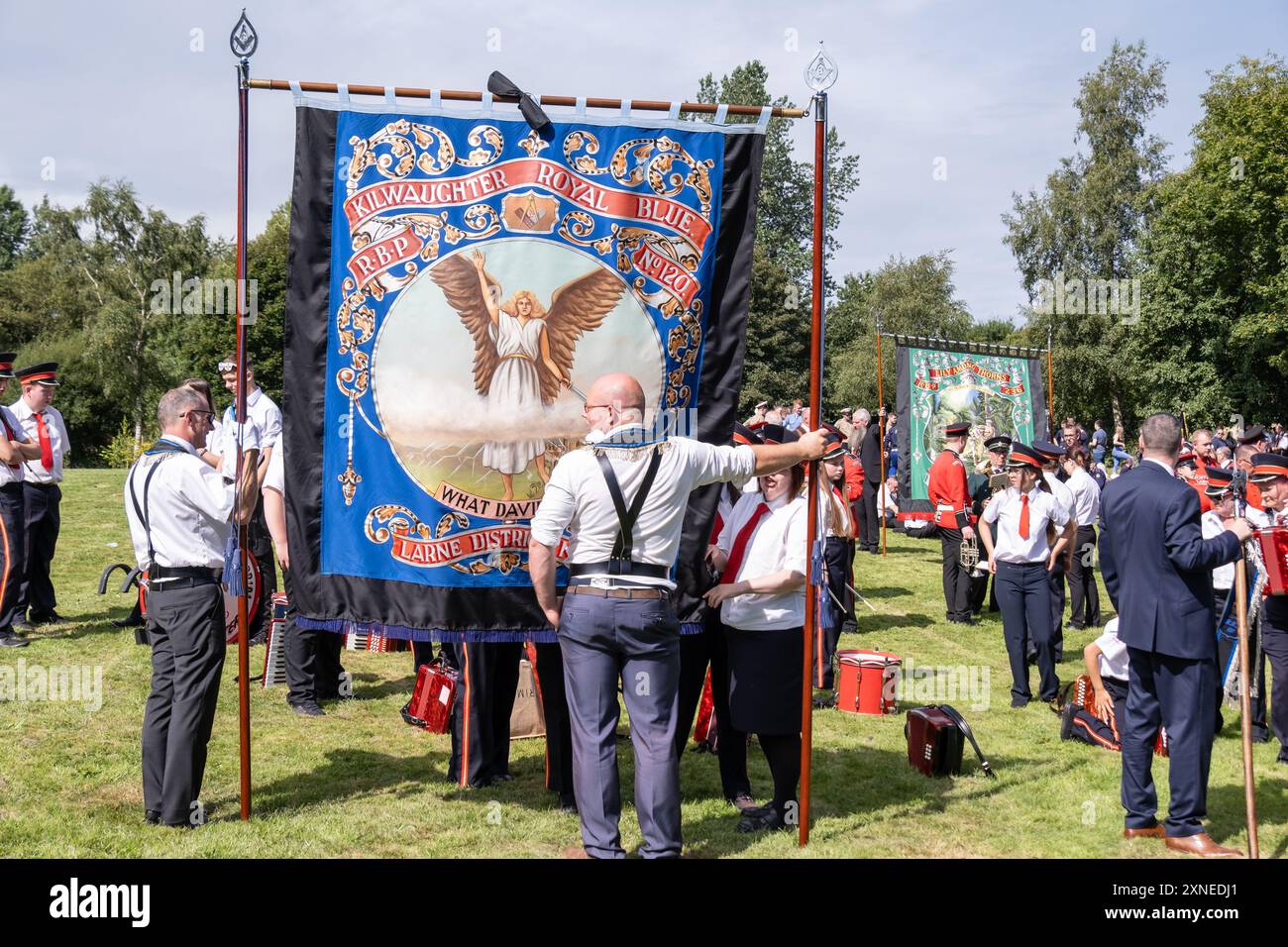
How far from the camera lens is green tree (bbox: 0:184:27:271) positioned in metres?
85.6

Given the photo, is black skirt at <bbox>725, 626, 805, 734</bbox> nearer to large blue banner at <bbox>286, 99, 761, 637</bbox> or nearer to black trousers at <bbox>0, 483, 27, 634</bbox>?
large blue banner at <bbox>286, 99, 761, 637</bbox>

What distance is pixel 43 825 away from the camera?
5902 mm

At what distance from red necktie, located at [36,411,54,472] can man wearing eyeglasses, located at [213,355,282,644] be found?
7.21ft

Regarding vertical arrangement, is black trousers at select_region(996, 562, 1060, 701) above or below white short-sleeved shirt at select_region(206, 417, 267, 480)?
below

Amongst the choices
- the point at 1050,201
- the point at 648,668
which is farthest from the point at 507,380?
the point at 1050,201

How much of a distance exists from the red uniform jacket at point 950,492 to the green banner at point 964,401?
313cm

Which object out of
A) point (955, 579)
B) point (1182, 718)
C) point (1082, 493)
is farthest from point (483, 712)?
point (955, 579)

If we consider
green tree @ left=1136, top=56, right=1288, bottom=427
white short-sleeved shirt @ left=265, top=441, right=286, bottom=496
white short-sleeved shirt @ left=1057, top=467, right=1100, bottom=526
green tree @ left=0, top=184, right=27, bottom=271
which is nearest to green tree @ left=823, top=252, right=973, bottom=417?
green tree @ left=1136, top=56, right=1288, bottom=427

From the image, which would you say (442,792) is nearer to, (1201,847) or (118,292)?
(1201,847)

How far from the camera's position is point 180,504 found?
19.5ft

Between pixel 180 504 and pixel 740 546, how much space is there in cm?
305

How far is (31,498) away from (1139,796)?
10.3 metres

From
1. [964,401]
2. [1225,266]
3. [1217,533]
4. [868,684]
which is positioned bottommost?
[868,684]

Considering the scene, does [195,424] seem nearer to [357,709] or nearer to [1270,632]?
[357,709]
